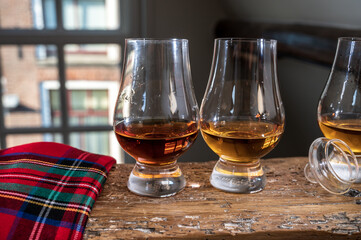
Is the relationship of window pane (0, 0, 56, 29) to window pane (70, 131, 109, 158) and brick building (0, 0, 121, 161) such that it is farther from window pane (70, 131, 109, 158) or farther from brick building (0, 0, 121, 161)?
window pane (70, 131, 109, 158)

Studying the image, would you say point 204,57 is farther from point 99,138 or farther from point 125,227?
point 125,227

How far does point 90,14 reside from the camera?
2.08 m

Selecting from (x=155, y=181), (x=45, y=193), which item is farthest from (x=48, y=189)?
(x=155, y=181)

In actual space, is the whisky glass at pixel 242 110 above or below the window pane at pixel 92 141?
above

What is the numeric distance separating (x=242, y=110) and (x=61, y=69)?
1720 mm

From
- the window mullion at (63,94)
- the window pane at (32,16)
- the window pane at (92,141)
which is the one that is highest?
the window pane at (32,16)

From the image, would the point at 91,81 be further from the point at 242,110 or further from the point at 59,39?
the point at 242,110

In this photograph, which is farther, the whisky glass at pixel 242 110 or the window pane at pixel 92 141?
the window pane at pixel 92 141

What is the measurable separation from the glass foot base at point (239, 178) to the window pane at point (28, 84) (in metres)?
1.75

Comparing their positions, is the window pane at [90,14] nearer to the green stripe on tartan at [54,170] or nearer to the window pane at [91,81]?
the window pane at [91,81]

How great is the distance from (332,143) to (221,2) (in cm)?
162

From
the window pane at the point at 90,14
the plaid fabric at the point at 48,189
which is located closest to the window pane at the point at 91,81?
the window pane at the point at 90,14

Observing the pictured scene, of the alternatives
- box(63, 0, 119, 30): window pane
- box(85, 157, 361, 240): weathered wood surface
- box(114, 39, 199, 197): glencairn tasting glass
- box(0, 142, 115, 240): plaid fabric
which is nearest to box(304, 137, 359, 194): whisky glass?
box(85, 157, 361, 240): weathered wood surface

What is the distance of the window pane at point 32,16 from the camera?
6.51 feet
